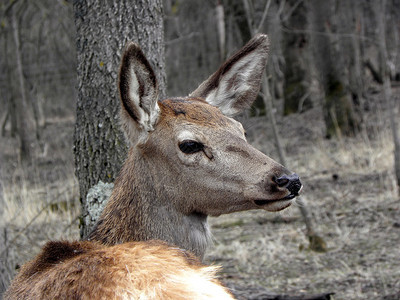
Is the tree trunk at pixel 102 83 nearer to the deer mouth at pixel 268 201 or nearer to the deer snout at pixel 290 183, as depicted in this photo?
the deer mouth at pixel 268 201

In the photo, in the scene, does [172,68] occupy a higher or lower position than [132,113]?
lower

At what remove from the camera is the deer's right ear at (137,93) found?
3.61m

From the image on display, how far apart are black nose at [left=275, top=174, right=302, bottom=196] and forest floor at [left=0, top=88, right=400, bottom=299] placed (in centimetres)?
71

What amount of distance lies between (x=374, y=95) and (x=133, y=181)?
54.1ft

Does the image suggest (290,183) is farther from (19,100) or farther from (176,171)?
(19,100)

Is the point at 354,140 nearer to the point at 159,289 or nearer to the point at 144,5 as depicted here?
the point at 144,5

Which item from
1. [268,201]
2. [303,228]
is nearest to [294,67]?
[303,228]

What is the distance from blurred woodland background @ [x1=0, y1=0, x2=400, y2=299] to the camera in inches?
193

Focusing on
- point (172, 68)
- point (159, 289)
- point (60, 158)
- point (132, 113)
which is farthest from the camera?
point (172, 68)

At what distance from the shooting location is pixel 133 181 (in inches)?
153

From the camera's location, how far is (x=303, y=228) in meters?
7.94

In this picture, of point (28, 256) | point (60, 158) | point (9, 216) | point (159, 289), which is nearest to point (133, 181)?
point (159, 289)

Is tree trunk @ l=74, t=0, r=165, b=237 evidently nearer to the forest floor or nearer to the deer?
the deer

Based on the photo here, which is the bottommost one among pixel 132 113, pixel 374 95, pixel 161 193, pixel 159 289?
pixel 374 95
